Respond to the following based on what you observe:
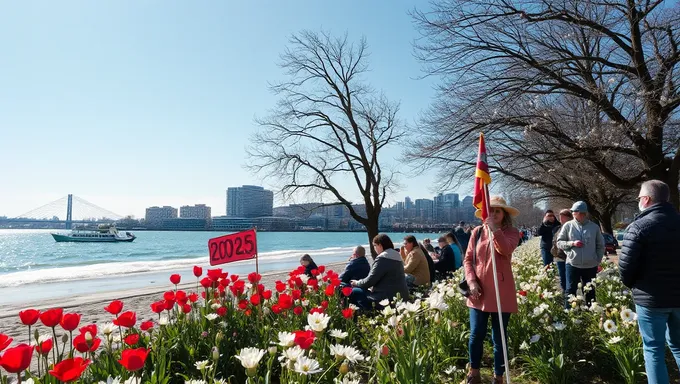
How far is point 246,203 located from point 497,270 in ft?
439

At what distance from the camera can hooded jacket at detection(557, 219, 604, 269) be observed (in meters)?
6.20

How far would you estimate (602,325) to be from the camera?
4387 mm

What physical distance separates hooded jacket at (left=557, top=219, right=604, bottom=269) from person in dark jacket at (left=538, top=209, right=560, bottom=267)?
3.60 metres

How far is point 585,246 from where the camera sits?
6.22 meters

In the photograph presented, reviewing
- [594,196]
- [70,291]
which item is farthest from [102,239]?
[594,196]

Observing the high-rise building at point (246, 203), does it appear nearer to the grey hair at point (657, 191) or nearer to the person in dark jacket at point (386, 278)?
the person in dark jacket at point (386, 278)

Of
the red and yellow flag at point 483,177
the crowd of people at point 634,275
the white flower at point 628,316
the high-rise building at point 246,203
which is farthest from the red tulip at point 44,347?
the high-rise building at point 246,203

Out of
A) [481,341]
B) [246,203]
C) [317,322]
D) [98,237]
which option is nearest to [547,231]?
[481,341]

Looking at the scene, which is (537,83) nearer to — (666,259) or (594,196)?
(666,259)

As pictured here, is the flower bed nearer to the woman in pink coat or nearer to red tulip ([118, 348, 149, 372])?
the woman in pink coat

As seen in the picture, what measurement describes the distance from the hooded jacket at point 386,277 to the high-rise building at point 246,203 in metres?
116

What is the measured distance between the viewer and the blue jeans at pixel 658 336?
126 inches

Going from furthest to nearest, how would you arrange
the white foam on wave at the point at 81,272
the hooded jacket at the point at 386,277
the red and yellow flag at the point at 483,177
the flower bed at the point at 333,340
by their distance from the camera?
the white foam on wave at the point at 81,272 < the hooded jacket at the point at 386,277 < the red and yellow flag at the point at 483,177 < the flower bed at the point at 333,340

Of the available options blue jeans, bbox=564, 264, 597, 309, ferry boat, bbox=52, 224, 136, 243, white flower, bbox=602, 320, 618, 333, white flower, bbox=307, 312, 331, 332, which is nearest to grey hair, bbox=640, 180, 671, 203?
white flower, bbox=602, 320, 618, 333
